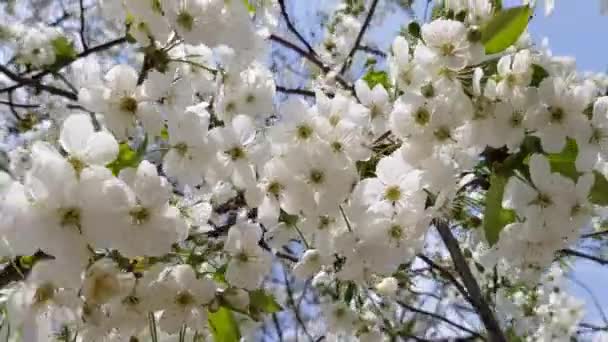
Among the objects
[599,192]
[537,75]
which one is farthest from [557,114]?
[599,192]

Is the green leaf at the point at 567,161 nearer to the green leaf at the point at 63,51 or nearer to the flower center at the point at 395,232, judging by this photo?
the flower center at the point at 395,232

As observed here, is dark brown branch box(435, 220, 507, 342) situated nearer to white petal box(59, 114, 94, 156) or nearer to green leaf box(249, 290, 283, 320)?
green leaf box(249, 290, 283, 320)

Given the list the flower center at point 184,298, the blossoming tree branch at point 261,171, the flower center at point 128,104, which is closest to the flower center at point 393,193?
the blossoming tree branch at point 261,171

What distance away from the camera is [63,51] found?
1.70 m

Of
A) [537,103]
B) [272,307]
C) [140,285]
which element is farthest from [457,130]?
[140,285]

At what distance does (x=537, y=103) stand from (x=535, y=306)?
9.74ft

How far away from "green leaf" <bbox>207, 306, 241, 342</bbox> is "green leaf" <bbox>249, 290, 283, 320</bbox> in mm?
88

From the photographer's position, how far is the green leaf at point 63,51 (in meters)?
1.67

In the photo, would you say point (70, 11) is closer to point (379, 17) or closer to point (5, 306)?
point (379, 17)

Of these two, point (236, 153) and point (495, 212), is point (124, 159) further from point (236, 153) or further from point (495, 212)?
point (495, 212)

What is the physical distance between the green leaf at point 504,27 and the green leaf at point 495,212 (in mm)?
248

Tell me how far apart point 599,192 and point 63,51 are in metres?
1.25

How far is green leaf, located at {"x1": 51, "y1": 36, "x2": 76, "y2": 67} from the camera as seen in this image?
1672 mm

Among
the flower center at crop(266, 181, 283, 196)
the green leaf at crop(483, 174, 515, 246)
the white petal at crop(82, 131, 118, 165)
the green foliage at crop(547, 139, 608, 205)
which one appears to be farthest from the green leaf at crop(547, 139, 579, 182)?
the white petal at crop(82, 131, 118, 165)
